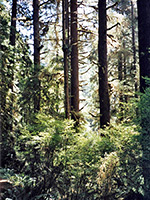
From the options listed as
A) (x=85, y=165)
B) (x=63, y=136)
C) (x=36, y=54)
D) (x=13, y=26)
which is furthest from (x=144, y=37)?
(x=13, y=26)

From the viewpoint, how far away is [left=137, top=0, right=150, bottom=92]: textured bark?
5.89 metres

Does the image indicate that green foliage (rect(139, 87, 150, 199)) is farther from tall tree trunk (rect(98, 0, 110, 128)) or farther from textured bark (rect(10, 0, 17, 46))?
textured bark (rect(10, 0, 17, 46))

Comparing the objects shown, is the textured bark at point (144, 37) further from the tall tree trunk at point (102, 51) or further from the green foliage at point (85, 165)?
the tall tree trunk at point (102, 51)

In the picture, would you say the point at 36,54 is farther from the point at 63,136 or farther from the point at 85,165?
the point at 85,165

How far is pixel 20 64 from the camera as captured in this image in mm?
9109

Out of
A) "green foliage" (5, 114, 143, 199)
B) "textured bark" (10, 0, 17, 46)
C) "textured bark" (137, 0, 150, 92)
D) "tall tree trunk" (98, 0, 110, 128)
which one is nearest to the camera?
"green foliage" (5, 114, 143, 199)

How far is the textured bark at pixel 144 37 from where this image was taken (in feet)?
19.3

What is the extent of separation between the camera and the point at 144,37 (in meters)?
6.03

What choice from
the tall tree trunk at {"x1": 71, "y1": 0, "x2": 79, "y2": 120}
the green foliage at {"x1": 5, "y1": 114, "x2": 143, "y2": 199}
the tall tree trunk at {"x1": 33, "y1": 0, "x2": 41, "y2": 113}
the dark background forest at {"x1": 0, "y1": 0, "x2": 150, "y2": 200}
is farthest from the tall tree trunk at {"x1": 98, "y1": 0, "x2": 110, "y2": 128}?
the green foliage at {"x1": 5, "y1": 114, "x2": 143, "y2": 199}

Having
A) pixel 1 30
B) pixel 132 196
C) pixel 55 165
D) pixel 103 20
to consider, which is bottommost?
pixel 132 196

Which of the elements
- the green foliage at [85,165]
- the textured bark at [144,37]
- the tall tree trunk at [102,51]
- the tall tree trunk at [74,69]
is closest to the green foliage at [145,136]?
the green foliage at [85,165]

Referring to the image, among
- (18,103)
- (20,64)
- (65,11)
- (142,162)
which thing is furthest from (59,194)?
(65,11)

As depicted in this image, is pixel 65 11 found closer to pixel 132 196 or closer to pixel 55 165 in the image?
pixel 55 165

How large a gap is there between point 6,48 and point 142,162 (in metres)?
6.37
